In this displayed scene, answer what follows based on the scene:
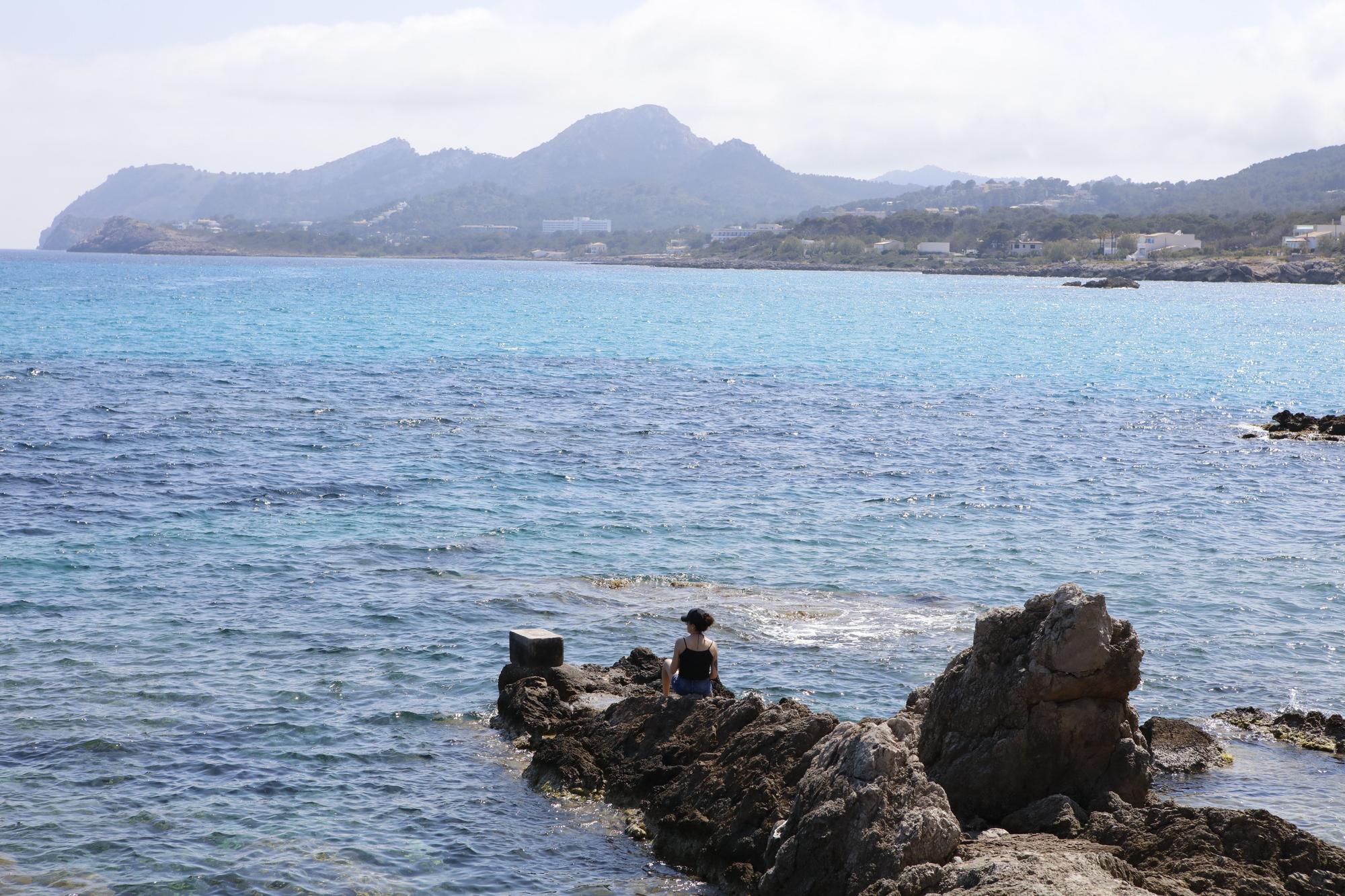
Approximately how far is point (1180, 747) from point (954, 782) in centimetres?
383

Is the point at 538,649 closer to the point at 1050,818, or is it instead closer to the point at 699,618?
the point at 699,618

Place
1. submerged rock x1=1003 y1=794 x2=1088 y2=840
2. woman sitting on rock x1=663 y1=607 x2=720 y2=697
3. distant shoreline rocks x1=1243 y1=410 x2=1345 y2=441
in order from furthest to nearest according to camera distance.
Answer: distant shoreline rocks x1=1243 y1=410 x2=1345 y2=441 < woman sitting on rock x1=663 y1=607 x2=720 y2=697 < submerged rock x1=1003 y1=794 x2=1088 y2=840

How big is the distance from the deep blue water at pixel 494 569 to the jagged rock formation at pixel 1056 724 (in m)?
1.94

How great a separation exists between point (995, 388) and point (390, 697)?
138 feet

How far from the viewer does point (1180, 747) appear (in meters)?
13.7

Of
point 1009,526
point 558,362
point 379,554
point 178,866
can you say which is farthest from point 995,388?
point 178,866

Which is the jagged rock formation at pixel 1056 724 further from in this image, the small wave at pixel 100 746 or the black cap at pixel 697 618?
the small wave at pixel 100 746

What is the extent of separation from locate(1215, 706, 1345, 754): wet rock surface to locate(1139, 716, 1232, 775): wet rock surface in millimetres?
951

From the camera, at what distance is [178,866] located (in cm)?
1105

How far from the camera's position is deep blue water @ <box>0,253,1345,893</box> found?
12219 millimetres

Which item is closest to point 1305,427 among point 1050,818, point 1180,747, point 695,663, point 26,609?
point 1180,747

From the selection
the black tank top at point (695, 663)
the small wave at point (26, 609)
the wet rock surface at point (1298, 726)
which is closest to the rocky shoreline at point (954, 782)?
the black tank top at point (695, 663)

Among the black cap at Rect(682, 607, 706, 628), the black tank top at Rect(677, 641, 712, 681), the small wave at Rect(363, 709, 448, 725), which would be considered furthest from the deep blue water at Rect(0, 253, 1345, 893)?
the black cap at Rect(682, 607, 706, 628)

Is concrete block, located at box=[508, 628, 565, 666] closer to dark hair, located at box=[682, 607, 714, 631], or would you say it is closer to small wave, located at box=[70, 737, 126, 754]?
dark hair, located at box=[682, 607, 714, 631]
